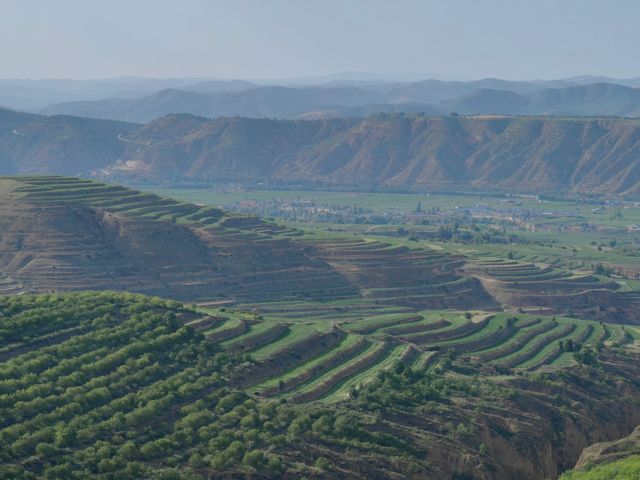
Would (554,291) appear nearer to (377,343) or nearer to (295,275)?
(295,275)

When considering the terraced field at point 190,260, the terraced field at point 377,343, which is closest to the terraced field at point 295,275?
the terraced field at point 190,260

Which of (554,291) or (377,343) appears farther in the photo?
(554,291)

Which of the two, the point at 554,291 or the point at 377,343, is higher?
the point at 377,343

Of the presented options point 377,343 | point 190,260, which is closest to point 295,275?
point 190,260

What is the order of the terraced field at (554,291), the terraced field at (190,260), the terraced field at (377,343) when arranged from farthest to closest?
the terraced field at (554,291) → the terraced field at (190,260) → the terraced field at (377,343)

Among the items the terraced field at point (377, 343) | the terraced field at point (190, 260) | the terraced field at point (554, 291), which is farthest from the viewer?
the terraced field at point (554, 291)

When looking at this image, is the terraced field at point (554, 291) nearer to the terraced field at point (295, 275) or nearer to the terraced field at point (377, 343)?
the terraced field at point (295, 275)

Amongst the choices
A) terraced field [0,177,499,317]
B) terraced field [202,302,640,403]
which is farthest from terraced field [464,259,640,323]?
terraced field [202,302,640,403]

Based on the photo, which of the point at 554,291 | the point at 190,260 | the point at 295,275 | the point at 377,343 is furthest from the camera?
the point at 554,291

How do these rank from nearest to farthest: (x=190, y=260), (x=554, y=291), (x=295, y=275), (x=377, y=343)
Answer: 1. (x=377, y=343)
2. (x=295, y=275)
3. (x=190, y=260)
4. (x=554, y=291)

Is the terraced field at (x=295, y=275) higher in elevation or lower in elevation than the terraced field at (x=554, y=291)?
Result: higher

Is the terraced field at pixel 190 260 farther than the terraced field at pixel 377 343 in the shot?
Yes
